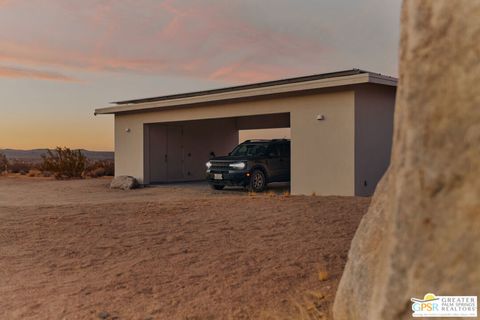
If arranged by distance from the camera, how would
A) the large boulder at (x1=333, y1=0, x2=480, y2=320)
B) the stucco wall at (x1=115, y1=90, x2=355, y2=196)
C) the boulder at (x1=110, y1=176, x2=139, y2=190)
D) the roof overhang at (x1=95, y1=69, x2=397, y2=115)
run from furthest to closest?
the boulder at (x1=110, y1=176, x2=139, y2=190)
the stucco wall at (x1=115, y1=90, x2=355, y2=196)
the roof overhang at (x1=95, y1=69, x2=397, y2=115)
the large boulder at (x1=333, y1=0, x2=480, y2=320)

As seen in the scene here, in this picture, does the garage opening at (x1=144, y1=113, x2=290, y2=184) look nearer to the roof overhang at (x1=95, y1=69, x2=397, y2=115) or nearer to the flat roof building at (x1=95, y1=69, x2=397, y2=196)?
the roof overhang at (x1=95, y1=69, x2=397, y2=115)

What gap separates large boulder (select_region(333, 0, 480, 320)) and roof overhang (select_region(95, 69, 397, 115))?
10244mm

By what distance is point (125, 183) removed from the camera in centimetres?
1967

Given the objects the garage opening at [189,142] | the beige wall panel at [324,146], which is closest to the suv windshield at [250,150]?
the beige wall panel at [324,146]

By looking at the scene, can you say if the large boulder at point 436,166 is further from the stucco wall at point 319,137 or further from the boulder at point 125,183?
the boulder at point 125,183

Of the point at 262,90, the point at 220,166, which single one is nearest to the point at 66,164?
the point at 220,166

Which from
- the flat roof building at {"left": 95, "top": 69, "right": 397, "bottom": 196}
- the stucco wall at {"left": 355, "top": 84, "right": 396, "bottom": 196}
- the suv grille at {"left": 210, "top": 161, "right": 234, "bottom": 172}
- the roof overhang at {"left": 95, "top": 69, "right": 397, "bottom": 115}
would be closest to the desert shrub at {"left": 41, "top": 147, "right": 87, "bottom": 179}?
the roof overhang at {"left": 95, "top": 69, "right": 397, "bottom": 115}

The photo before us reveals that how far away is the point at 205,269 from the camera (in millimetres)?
5996

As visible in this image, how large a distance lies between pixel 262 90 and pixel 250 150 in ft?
9.03

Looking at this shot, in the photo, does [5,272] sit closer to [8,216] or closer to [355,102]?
[8,216]

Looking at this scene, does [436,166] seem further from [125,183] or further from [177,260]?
[125,183]

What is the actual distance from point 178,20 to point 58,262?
8.98 metres

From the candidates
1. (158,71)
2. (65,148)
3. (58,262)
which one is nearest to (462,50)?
(58,262)

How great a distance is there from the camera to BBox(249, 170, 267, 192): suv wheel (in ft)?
52.4
